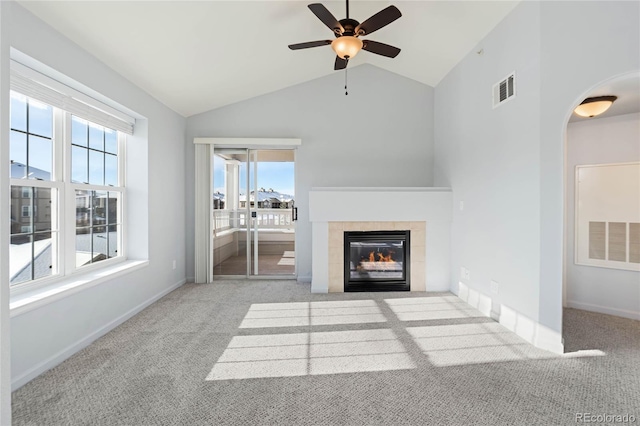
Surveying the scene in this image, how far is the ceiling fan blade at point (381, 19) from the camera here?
7.61ft

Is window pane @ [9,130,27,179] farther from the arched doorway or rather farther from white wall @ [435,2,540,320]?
the arched doorway

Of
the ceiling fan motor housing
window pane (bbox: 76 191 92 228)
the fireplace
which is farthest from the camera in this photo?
the fireplace

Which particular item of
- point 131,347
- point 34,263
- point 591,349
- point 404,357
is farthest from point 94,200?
point 591,349

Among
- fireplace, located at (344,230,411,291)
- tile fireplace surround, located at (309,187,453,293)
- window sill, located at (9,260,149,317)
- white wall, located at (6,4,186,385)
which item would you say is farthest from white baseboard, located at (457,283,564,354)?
window sill, located at (9,260,149,317)

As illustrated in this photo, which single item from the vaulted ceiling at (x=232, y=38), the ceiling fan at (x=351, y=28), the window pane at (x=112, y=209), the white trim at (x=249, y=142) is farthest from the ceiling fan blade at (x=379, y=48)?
the window pane at (x=112, y=209)

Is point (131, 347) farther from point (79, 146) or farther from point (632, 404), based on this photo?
point (632, 404)

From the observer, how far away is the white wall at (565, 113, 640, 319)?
10.5 feet

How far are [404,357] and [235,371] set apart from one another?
1319 mm

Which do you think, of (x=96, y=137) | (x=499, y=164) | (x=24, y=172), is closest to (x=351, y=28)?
(x=499, y=164)

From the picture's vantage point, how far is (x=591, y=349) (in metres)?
2.52

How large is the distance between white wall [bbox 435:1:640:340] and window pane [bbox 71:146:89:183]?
4131mm

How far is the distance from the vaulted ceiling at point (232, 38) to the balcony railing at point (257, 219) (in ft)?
5.46

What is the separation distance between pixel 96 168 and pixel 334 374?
308cm

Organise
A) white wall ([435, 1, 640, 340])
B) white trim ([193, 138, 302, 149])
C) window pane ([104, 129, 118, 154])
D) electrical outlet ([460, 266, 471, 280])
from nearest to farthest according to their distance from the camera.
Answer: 1. white wall ([435, 1, 640, 340])
2. window pane ([104, 129, 118, 154])
3. electrical outlet ([460, 266, 471, 280])
4. white trim ([193, 138, 302, 149])
